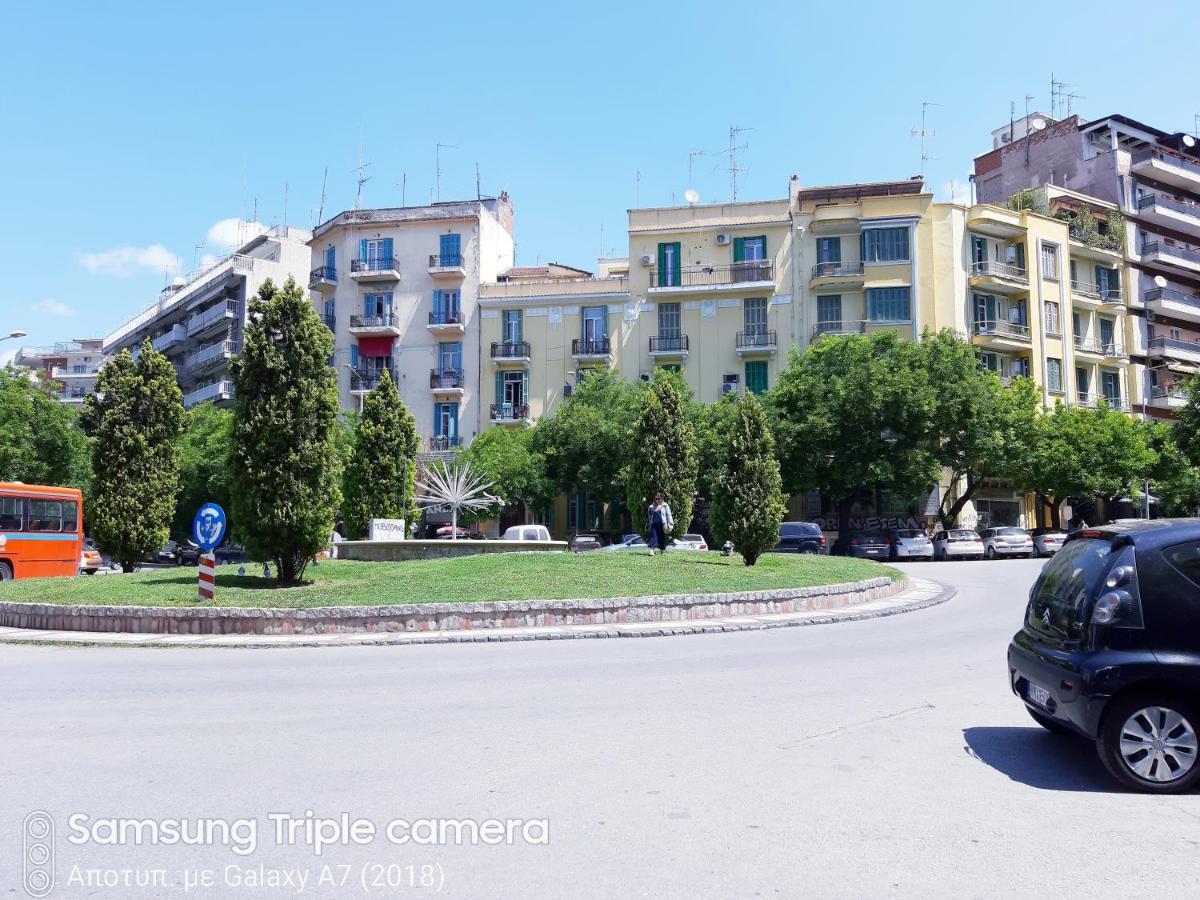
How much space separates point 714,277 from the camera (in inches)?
1983

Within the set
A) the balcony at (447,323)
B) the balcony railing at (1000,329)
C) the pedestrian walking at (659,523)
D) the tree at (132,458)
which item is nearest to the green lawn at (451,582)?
the tree at (132,458)

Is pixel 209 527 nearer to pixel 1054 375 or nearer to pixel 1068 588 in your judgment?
pixel 1068 588

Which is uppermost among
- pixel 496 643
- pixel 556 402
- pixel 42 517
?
pixel 556 402

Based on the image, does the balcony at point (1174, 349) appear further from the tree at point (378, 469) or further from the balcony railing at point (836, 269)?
the tree at point (378, 469)

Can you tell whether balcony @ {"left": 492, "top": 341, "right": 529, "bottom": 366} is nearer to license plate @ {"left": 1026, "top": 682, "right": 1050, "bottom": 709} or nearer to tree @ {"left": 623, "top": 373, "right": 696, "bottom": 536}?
tree @ {"left": 623, "top": 373, "right": 696, "bottom": 536}

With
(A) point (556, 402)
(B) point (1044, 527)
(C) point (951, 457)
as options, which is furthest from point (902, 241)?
(A) point (556, 402)

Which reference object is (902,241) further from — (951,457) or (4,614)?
(4,614)

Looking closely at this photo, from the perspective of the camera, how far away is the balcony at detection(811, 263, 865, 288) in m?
48.2

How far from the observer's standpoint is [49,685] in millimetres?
10312

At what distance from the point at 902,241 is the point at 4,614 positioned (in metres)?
43.7

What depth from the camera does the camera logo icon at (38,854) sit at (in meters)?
4.35

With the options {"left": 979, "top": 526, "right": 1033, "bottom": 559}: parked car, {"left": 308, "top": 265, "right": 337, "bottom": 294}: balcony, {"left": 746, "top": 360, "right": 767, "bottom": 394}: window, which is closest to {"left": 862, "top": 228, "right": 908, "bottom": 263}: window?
{"left": 746, "top": 360, "right": 767, "bottom": 394}: window

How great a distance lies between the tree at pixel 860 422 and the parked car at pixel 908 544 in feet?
8.23

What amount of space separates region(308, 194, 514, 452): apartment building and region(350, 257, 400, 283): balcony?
6 centimetres
